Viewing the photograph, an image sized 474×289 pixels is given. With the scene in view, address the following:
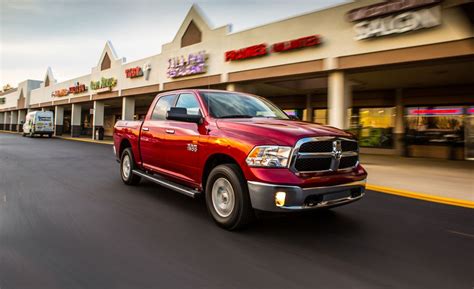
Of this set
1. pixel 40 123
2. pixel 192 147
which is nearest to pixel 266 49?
pixel 192 147

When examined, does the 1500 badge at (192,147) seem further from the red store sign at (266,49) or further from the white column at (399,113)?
the white column at (399,113)

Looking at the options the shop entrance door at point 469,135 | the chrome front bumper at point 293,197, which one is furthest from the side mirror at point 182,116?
the shop entrance door at point 469,135

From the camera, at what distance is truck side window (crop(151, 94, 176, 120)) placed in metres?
5.66

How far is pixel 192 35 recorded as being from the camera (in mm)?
19312

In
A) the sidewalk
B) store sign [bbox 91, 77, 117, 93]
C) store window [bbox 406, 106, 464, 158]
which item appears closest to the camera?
the sidewalk

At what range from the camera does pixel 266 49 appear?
47.2 feet

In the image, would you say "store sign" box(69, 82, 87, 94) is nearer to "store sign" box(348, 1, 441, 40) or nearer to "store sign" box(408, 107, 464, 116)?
"store sign" box(348, 1, 441, 40)

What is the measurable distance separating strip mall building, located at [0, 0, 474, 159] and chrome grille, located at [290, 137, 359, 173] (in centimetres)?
649

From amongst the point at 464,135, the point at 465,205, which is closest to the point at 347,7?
the point at 465,205

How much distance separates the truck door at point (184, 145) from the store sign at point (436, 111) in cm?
1691

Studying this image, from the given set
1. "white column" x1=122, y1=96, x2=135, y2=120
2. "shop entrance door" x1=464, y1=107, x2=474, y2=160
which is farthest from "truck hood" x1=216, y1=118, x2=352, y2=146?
"white column" x1=122, y1=96, x2=135, y2=120

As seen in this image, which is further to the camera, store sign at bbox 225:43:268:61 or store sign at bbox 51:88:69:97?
store sign at bbox 51:88:69:97

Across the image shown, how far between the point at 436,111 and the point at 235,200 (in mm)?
17664

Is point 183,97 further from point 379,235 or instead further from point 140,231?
point 379,235
